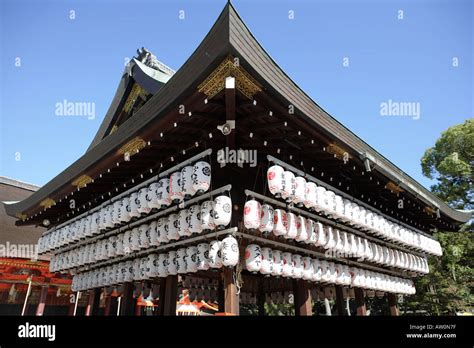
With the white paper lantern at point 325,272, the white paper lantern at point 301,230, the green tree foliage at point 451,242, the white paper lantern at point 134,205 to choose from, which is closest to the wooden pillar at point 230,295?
the white paper lantern at point 301,230

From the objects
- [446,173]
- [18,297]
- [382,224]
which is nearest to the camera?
[382,224]

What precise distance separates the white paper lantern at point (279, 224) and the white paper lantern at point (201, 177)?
5.53 ft

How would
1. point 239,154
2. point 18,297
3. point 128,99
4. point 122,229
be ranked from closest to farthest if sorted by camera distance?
1. point 239,154
2. point 122,229
3. point 128,99
4. point 18,297

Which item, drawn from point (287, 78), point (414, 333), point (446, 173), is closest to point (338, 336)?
point (414, 333)

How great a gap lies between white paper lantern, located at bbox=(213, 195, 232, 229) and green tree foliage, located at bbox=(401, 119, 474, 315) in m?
17.4

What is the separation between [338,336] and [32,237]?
1875 cm

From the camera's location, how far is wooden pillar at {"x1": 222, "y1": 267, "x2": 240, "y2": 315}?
6535mm

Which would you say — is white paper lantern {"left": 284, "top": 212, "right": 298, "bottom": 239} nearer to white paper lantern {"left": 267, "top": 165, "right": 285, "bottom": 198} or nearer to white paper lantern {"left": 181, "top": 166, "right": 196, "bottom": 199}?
white paper lantern {"left": 267, "top": 165, "right": 285, "bottom": 198}

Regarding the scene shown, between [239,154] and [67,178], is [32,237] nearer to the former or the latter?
[67,178]

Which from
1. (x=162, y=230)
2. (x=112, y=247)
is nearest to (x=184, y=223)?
(x=162, y=230)

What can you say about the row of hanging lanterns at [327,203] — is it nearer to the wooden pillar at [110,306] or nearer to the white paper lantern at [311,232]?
the white paper lantern at [311,232]

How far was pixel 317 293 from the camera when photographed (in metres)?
14.3

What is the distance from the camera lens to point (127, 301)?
10.0 meters

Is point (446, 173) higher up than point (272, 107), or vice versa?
point (446, 173)
